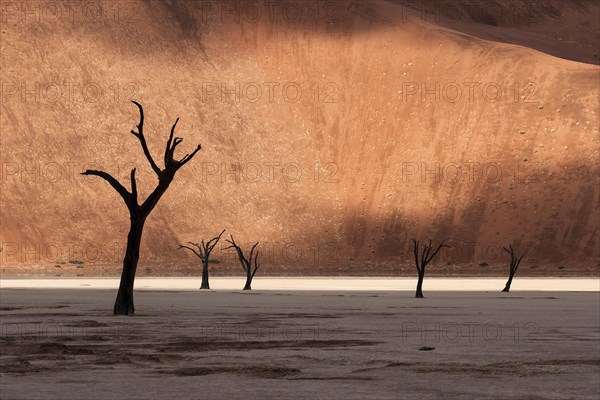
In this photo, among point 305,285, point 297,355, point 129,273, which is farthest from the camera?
point 305,285

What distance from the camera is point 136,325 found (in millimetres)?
26719

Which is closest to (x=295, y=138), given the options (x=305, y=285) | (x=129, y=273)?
(x=305, y=285)

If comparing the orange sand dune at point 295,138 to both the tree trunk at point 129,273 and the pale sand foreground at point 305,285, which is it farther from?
the tree trunk at point 129,273

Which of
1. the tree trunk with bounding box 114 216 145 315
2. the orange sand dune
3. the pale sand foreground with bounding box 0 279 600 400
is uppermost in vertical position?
the orange sand dune

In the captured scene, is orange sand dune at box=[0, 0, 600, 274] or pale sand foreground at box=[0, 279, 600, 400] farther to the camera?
orange sand dune at box=[0, 0, 600, 274]

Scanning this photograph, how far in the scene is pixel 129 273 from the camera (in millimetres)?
32688

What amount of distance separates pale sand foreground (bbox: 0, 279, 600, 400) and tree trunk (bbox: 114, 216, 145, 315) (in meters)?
0.69

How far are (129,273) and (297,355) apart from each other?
15.3m

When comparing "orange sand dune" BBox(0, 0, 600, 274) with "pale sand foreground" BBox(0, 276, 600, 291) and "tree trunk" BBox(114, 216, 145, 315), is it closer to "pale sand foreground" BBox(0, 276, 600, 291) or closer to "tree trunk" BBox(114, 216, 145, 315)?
"pale sand foreground" BBox(0, 276, 600, 291)

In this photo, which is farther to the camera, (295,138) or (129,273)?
(295,138)

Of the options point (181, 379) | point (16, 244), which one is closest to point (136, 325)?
point (181, 379)

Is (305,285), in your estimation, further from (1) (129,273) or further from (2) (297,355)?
(2) (297,355)

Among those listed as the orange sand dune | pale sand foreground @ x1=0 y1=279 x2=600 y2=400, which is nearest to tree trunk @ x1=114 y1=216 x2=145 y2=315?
pale sand foreground @ x1=0 y1=279 x2=600 y2=400

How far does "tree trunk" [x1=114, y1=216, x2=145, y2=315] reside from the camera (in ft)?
105
